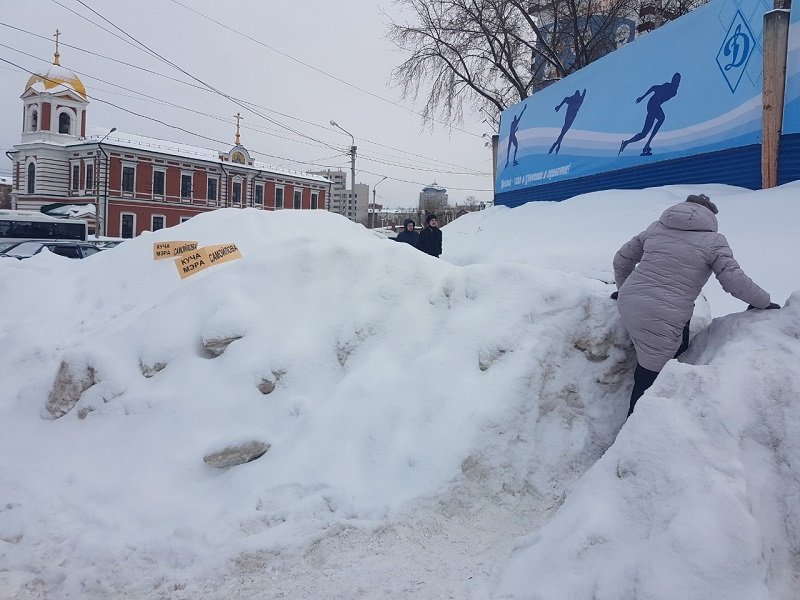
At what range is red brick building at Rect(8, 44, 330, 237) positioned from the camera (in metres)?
43.3

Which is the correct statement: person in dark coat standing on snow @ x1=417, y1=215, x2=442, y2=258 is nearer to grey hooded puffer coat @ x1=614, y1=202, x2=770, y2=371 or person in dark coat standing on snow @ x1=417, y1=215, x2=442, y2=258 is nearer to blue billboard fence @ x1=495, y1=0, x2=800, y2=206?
blue billboard fence @ x1=495, y1=0, x2=800, y2=206

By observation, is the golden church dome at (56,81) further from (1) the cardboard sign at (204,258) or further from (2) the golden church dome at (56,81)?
(1) the cardboard sign at (204,258)

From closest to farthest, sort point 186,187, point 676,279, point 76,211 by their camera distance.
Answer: point 676,279 → point 76,211 → point 186,187

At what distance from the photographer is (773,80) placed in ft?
24.4

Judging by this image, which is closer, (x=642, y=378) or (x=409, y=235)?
(x=642, y=378)

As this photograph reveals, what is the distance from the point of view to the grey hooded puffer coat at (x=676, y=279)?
3.50m

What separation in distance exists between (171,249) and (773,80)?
7.56 metres

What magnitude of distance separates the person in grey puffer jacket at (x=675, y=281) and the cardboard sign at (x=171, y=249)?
16.6 feet

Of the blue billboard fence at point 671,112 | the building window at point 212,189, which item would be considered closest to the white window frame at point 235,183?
the building window at point 212,189

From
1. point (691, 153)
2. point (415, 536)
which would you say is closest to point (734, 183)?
point (691, 153)

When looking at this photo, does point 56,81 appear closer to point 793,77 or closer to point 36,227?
point 36,227

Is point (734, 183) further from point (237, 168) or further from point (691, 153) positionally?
point (237, 168)

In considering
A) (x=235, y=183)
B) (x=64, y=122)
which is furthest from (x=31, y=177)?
(x=235, y=183)

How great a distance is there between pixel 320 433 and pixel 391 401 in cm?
51
